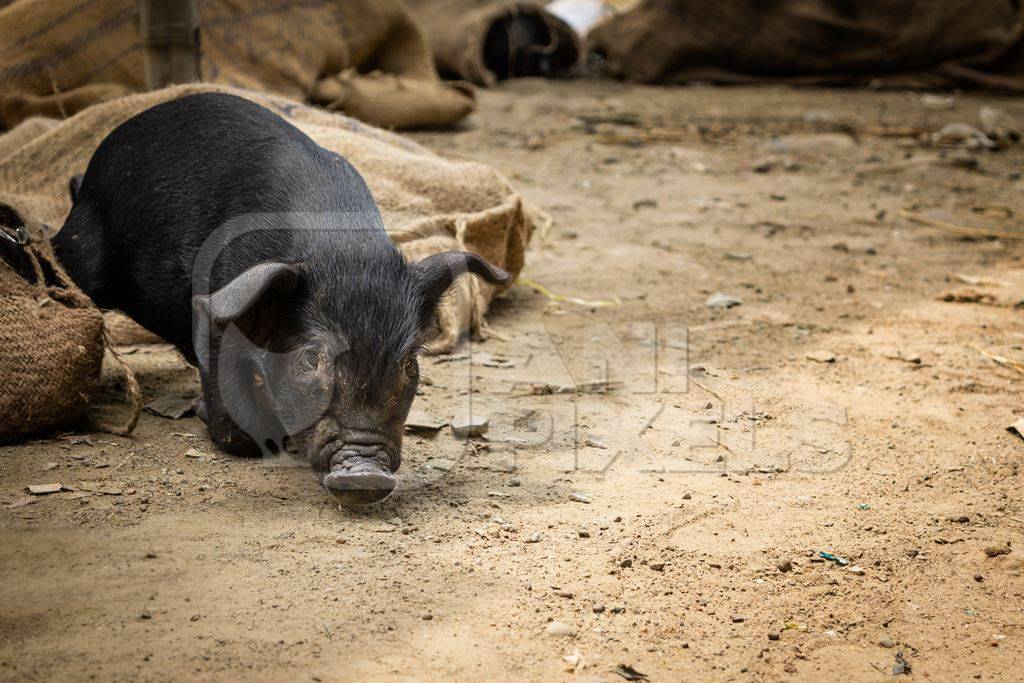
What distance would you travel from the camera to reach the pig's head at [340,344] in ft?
9.27

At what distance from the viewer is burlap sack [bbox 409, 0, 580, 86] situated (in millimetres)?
10805

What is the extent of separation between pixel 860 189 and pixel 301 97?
13.8ft

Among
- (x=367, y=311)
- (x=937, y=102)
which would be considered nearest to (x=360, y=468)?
(x=367, y=311)

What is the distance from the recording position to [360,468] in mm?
2791

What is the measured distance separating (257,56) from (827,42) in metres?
7.04

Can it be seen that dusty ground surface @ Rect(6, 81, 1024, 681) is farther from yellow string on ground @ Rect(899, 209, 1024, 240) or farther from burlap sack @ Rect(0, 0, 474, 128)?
burlap sack @ Rect(0, 0, 474, 128)

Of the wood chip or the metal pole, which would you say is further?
the metal pole

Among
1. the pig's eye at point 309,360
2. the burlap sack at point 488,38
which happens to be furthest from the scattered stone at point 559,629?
the burlap sack at point 488,38

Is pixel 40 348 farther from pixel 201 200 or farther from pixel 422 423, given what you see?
pixel 422 423

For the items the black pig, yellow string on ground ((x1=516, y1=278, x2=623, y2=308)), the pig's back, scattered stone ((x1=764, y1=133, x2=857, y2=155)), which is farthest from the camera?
scattered stone ((x1=764, y1=133, x2=857, y2=155))

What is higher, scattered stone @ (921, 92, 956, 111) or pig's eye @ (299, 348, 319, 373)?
pig's eye @ (299, 348, 319, 373)

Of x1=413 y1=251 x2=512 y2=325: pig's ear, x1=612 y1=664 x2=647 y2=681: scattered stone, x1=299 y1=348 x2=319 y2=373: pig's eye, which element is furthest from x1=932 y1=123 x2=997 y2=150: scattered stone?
x1=612 y1=664 x2=647 y2=681: scattered stone

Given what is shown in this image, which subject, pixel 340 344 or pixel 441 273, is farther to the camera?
pixel 441 273

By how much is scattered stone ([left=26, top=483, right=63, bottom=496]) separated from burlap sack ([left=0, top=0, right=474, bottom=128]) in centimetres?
352
